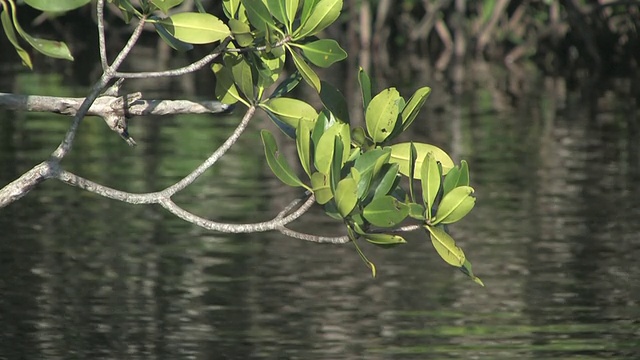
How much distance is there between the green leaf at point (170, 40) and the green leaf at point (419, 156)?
2.37 feet

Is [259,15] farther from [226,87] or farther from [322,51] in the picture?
[226,87]

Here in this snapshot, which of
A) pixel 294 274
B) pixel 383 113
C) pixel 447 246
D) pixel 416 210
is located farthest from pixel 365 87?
pixel 294 274

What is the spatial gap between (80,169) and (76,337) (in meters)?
6.01

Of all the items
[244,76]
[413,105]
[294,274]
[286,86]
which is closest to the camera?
[413,105]

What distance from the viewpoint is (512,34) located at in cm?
3003

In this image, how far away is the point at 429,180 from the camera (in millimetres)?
4699

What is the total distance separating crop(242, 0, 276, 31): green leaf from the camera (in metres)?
4.68

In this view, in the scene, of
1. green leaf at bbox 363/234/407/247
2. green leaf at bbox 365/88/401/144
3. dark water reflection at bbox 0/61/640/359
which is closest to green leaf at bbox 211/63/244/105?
green leaf at bbox 365/88/401/144

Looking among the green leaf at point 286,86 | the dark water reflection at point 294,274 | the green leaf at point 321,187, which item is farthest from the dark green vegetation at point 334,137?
the dark water reflection at point 294,274

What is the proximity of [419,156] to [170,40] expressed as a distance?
2.81 ft

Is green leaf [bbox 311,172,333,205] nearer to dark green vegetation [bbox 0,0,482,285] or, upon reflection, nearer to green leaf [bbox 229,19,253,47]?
dark green vegetation [bbox 0,0,482,285]

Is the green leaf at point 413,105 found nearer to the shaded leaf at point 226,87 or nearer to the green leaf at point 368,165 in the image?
the green leaf at point 368,165

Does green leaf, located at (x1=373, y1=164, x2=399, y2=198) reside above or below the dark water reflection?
above

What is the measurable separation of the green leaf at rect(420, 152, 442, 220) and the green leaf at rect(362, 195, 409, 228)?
102 mm
